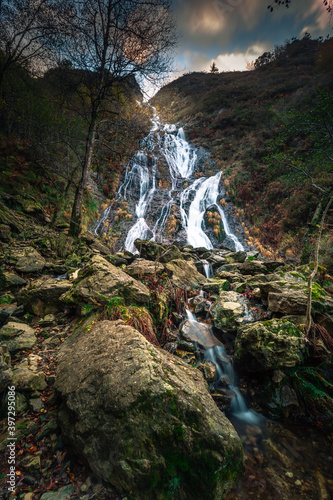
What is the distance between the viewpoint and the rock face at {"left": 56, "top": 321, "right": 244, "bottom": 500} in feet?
4.85

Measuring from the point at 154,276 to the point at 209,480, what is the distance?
12.6 ft

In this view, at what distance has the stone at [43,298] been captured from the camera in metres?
3.46

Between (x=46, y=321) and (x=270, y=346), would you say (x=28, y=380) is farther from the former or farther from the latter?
(x=270, y=346)

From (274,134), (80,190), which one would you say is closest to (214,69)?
(274,134)

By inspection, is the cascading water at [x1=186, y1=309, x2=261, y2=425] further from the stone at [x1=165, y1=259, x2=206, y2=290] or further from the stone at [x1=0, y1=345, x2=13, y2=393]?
the stone at [x1=0, y1=345, x2=13, y2=393]

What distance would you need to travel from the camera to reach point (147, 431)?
1.55 meters

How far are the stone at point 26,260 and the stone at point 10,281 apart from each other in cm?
43

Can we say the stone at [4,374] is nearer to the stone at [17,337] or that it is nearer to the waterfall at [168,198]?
the stone at [17,337]

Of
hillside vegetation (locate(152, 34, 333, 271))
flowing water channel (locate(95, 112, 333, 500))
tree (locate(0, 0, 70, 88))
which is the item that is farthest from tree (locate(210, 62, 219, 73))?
tree (locate(0, 0, 70, 88))

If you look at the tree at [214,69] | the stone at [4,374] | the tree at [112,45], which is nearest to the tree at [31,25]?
the tree at [112,45]

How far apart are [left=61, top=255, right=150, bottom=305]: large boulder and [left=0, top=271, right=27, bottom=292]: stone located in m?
1.28

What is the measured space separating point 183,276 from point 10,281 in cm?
467

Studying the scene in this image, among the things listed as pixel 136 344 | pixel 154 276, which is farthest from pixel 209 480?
pixel 154 276

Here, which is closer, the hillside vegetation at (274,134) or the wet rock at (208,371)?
the wet rock at (208,371)
